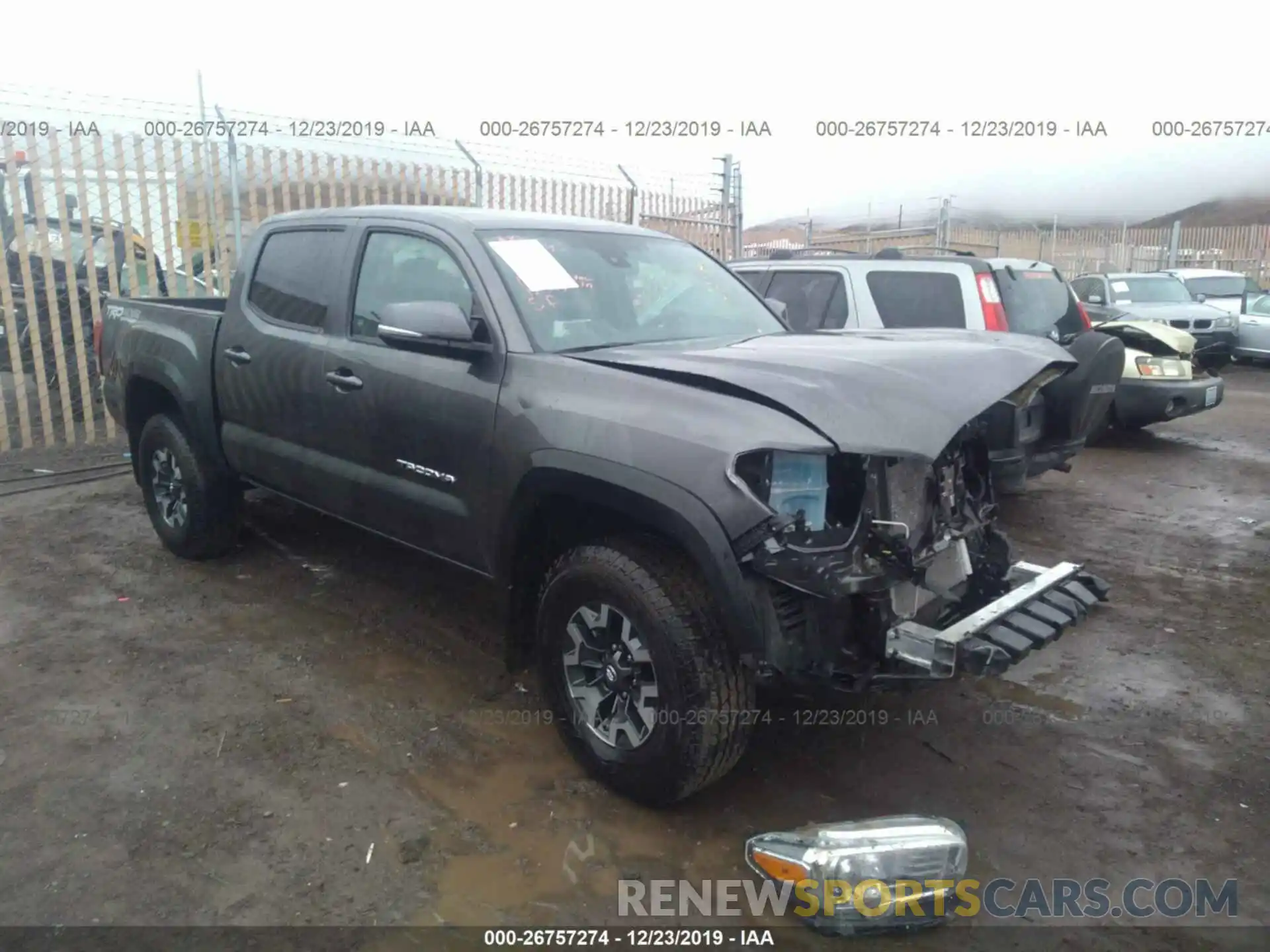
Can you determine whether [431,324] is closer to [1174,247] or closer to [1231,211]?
[1174,247]

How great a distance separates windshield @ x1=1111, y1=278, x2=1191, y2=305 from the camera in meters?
15.8

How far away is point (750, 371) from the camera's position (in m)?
2.93

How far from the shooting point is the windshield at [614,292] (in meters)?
3.54

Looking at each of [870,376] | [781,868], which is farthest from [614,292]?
[781,868]

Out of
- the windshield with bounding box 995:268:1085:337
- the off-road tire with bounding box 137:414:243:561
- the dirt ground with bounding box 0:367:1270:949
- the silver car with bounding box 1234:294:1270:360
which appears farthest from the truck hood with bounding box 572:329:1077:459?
the silver car with bounding box 1234:294:1270:360

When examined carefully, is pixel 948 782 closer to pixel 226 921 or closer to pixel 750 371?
pixel 750 371

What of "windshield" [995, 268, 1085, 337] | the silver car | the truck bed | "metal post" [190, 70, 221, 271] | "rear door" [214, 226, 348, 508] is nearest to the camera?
"rear door" [214, 226, 348, 508]

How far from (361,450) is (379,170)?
6451mm

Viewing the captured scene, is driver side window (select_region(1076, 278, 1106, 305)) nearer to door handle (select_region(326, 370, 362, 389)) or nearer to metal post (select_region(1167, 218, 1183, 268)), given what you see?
metal post (select_region(1167, 218, 1183, 268))

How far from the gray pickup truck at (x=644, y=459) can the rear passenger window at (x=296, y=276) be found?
14mm

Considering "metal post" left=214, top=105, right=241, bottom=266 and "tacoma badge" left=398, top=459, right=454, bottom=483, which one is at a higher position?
"metal post" left=214, top=105, right=241, bottom=266

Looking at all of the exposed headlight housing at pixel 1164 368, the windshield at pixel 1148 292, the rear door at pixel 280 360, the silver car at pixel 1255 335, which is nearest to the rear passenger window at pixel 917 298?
the exposed headlight housing at pixel 1164 368

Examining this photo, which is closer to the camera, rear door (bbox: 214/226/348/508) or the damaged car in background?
rear door (bbox: 214/226/348/508)

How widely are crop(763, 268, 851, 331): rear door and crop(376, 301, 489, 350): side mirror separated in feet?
12.8
